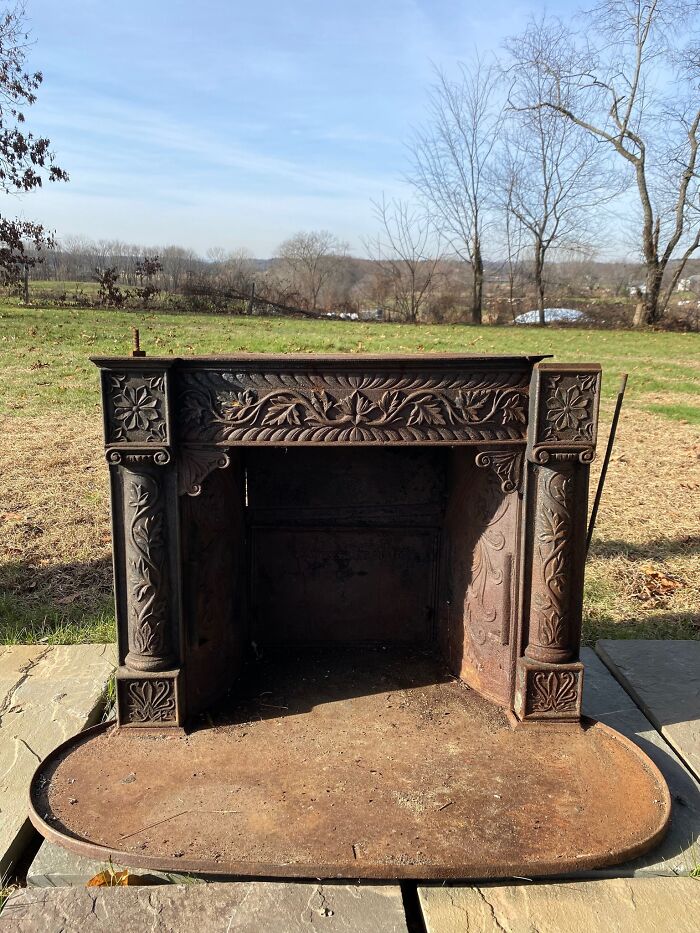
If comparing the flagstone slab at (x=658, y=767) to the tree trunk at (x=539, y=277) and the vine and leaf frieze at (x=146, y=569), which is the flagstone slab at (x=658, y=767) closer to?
the vine and leaf frieze at (x=146, y=569)

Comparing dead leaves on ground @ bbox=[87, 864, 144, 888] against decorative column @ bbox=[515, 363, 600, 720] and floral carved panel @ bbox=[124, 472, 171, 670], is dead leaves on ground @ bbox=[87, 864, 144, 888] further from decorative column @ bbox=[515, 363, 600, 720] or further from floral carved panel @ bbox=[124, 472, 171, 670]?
decorative column @ bbox=[515, 363, 600, 720]

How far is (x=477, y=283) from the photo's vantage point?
21.1 m

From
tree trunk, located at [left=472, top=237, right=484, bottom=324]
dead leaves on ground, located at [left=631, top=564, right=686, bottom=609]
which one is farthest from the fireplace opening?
tree trunk, located at [left=472, top=237, right=484, bottom=324]

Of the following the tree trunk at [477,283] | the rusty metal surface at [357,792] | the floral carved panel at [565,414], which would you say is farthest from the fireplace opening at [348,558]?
the tree trunk at [477,283]

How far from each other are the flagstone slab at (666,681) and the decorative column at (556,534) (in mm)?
405

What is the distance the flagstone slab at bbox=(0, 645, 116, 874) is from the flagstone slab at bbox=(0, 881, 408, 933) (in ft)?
0.87

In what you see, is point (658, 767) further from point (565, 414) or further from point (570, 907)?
point (565, 414)

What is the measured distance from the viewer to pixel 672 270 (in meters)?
20.6

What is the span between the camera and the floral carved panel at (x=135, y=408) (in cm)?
224

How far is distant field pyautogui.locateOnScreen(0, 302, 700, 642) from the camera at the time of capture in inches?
148

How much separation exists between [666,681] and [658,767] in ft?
2.21

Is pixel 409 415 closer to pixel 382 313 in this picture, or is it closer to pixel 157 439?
pixel 157 439

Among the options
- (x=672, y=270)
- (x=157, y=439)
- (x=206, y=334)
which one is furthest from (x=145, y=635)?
(x=672, y=270)

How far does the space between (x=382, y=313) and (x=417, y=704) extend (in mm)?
17915
